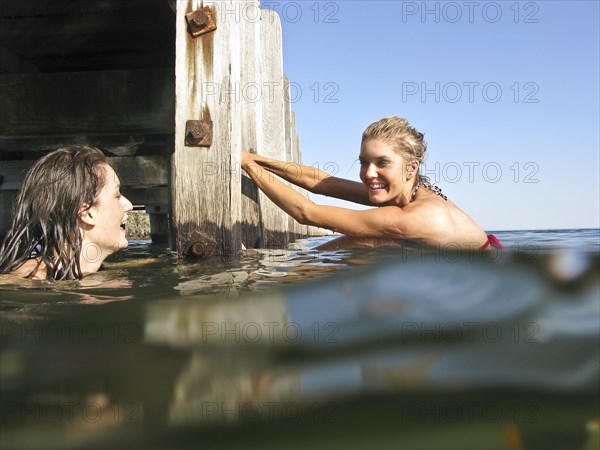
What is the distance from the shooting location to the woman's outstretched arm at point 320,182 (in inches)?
210

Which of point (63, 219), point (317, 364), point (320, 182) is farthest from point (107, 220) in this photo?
point (320, 182)

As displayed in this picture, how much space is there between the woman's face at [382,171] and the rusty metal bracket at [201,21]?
1.55 m

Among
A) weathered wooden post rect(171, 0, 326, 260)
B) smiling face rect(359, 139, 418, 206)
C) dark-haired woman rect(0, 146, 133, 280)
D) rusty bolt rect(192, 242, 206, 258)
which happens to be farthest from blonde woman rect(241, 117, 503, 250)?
dark-haired woman rect(0, 146, 133, 280)

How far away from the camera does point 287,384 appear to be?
2100 mm

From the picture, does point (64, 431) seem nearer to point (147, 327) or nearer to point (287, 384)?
point (147, 327)

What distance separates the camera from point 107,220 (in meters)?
3.77

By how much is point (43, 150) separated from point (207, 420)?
6.32 metres

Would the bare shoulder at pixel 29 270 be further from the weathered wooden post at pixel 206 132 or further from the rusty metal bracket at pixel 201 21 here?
the rusty metal bracket at pixel 201 21

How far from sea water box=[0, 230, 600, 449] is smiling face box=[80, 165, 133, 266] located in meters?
0.91

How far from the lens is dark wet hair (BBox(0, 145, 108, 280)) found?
11.4ft

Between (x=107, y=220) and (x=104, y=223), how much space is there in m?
0.03

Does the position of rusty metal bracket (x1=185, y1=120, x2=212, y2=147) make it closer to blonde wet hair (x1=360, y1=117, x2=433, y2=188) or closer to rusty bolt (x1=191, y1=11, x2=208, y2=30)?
rusty bolt (x1=191, y1=11, x2=208, y2=30)

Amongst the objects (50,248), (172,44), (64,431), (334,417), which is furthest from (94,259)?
(172,44)

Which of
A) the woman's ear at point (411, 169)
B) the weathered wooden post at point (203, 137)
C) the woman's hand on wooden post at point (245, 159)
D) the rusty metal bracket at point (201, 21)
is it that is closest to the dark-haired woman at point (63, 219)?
the weathered wooden post at point (203, 137)
